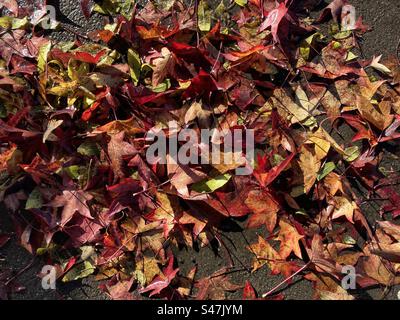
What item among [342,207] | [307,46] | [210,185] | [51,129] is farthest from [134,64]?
[342,207]

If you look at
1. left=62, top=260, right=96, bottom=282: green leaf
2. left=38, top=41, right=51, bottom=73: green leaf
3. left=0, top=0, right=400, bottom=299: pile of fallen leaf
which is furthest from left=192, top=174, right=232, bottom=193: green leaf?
left=38, top=41, right=51, bottom=73: green leaf

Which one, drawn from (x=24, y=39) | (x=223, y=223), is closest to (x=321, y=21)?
(x=223, y=223)

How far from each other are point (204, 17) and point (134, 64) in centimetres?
30

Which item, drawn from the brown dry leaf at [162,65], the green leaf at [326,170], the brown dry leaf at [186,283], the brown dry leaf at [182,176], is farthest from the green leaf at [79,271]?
the green leaf at [326,170]

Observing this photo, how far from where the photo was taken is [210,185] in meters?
1.53

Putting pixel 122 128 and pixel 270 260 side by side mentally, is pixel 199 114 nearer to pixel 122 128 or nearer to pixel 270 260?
pixel 122 128

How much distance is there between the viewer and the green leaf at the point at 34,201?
1.59 metres

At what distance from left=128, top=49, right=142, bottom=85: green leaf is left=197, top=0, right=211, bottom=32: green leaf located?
0.82 feet

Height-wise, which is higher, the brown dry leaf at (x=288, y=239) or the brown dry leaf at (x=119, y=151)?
the brown dry leaf at (x=119, y=151)

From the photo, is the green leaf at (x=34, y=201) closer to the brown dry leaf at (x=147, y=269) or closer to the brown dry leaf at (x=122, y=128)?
the brown dry leaf at (x=122, y=128)

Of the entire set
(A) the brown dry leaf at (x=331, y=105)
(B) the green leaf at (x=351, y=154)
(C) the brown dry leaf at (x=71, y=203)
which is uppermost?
(A) the brown dry leaf at (x=331, y=105)

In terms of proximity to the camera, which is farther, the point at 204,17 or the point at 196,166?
the point at 204,17

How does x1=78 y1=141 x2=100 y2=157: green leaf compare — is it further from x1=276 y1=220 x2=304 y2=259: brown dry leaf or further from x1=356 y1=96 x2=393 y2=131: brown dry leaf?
x1=356 y1=96 x2=393 y2=131: brown dry leaf

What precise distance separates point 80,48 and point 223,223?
0.81 m
